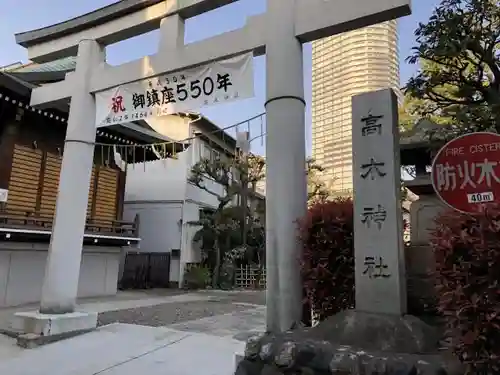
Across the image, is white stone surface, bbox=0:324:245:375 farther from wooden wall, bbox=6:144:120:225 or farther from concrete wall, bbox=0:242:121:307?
wooden wall, bbox=6:144:120:225

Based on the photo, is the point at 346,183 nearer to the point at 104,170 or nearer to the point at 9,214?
the point at 104,170

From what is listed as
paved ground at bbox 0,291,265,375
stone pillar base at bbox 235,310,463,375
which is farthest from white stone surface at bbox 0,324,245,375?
stone pillar base at bbox 235,310,463,375

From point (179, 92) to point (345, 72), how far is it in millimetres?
4939

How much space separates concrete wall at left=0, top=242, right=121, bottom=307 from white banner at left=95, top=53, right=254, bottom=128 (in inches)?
254

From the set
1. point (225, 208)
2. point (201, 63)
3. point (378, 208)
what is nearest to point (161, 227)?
point (225, 208)

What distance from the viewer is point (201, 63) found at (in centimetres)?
593

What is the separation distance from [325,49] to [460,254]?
27.5ft

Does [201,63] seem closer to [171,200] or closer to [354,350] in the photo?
[354,350]

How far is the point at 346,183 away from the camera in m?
14.5

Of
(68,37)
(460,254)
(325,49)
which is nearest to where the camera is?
(460,254)

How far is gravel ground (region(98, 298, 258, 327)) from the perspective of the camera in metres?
8.34

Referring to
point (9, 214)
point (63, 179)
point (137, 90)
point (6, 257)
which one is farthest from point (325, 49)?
point (6, 257)

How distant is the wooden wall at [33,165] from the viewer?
10945 mm

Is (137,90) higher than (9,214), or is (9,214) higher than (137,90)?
(137,90)
